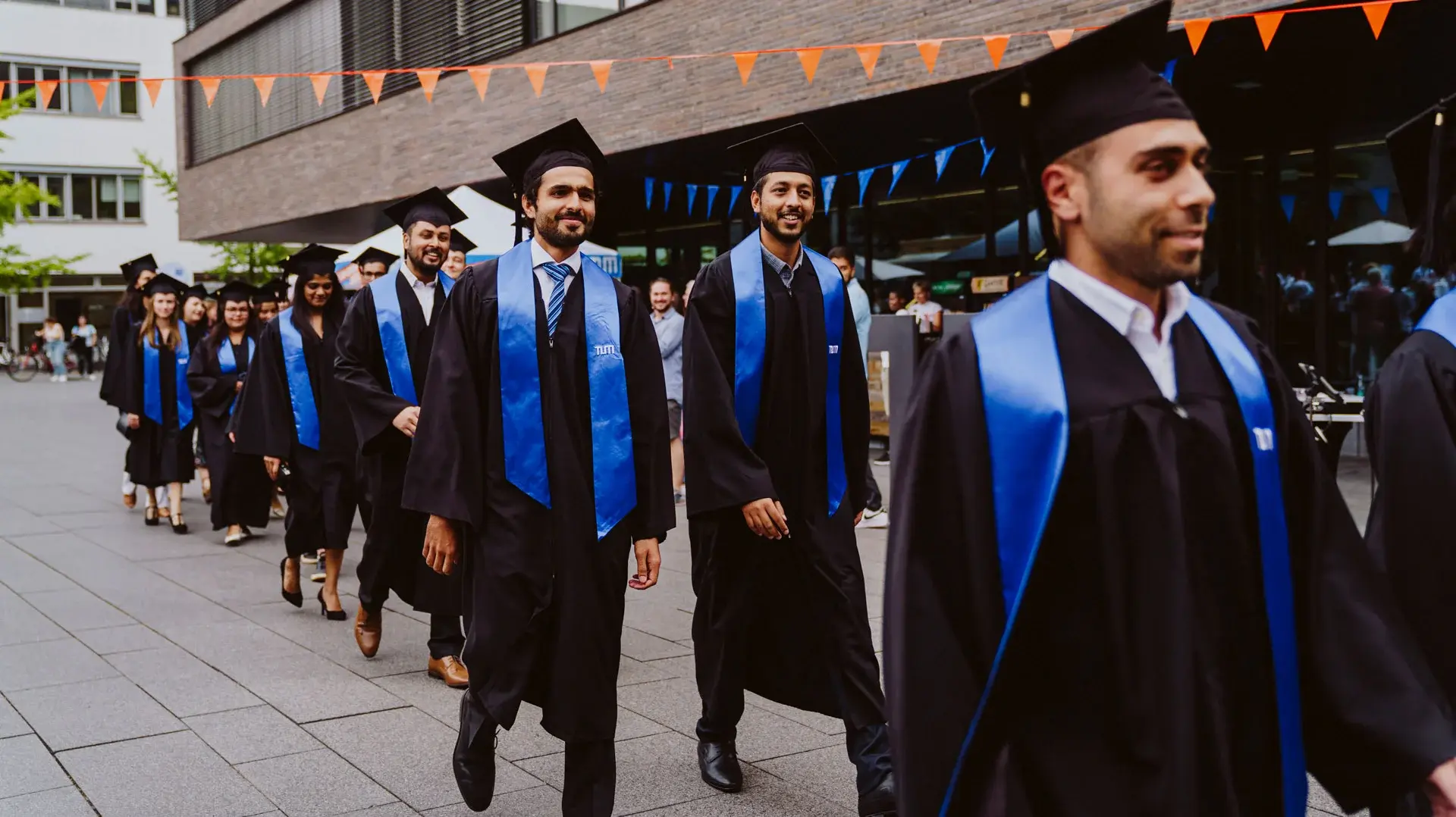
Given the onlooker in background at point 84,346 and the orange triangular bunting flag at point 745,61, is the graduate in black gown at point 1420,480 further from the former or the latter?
the onlooker in background at point 84,346

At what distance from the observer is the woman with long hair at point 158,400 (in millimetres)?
11375

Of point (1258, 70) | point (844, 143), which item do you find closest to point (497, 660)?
point (1258, 70)

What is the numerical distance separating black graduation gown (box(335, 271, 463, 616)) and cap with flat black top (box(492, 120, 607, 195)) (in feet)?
6.14

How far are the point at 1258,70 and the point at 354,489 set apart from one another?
8.49m

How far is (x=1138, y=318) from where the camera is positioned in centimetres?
207

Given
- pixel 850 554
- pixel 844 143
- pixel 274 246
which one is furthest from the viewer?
pixel 274 246

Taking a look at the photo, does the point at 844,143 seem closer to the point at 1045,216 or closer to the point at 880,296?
the point at 880,296

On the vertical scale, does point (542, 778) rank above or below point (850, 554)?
below

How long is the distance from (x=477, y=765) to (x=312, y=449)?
405 cm

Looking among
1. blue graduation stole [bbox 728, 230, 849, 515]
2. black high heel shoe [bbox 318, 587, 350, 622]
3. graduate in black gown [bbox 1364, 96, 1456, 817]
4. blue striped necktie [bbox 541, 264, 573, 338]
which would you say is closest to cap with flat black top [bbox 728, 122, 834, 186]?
blue graduation stole [bbox 728, 230, 849, 515]

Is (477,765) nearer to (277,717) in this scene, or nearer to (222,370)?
(277,717)

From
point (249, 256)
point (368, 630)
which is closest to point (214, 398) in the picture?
point (368, 630)

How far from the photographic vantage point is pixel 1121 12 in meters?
10.6

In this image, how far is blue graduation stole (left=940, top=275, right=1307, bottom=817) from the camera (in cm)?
201
